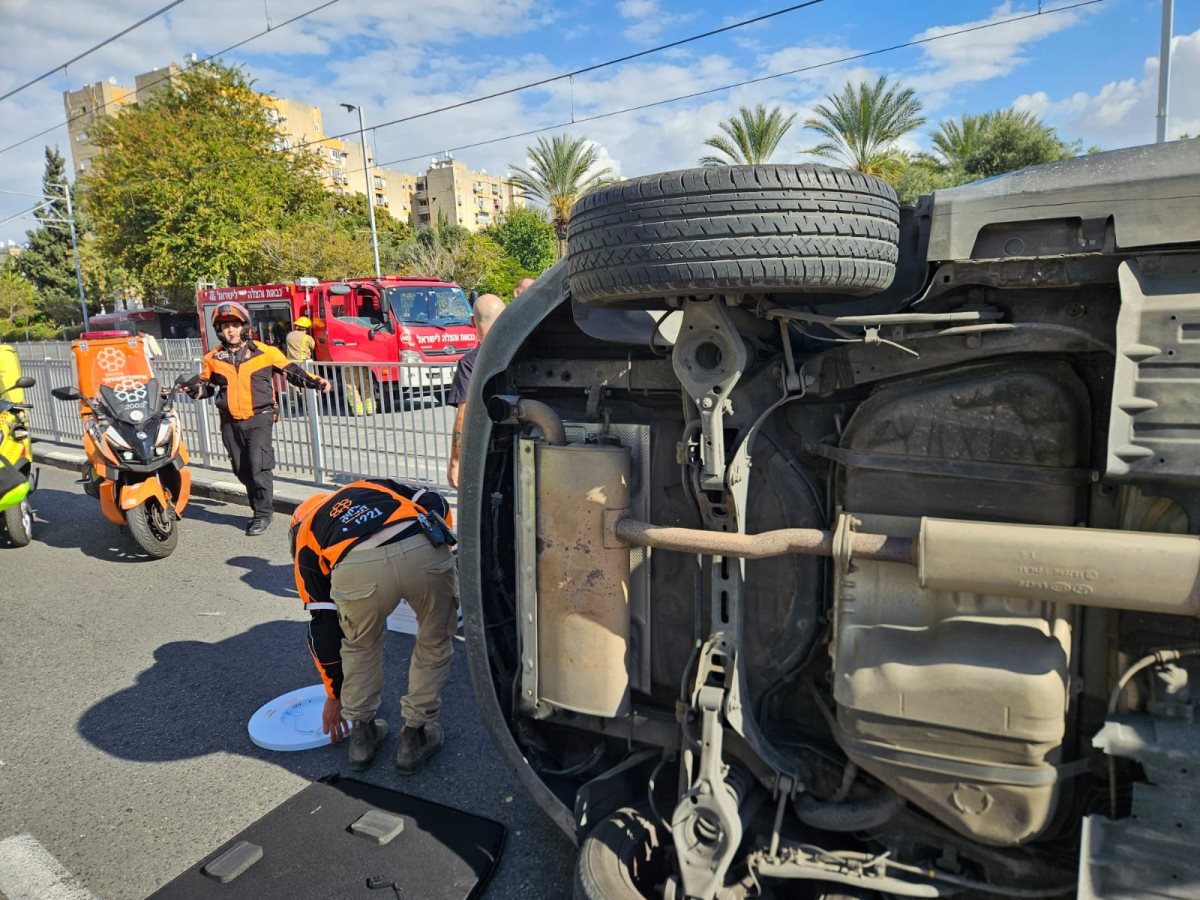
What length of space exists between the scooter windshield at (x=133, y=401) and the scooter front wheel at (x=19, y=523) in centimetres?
125

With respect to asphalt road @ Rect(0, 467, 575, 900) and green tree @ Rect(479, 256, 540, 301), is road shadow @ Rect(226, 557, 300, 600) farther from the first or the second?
green tree @ Rect(479, 256, 540, 301)

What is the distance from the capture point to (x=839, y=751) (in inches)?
87.0

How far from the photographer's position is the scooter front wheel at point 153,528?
6.28 metres

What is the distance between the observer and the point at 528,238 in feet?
169

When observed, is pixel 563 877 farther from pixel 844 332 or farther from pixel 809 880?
pixel 844 332

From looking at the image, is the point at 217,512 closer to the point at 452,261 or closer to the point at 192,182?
the point at 192,182

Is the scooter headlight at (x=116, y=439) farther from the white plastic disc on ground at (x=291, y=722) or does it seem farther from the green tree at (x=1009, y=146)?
the green tree at (x=1009, y=146)

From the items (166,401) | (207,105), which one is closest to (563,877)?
(166,401)

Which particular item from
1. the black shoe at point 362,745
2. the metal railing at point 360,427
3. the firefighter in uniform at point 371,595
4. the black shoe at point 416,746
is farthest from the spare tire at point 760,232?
the metal railing at point 360,427

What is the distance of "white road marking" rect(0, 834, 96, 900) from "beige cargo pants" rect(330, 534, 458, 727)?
3.41ft

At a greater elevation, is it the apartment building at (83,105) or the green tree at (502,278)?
the apartment building at (83,105)

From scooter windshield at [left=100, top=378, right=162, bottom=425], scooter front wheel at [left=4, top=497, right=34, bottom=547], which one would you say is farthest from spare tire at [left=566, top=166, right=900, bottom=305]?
scooter front wheel at [left=4, top=497, right=34, bottom=547]

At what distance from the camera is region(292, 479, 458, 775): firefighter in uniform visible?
124 inches

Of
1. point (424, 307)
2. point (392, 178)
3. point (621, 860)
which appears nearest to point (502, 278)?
point (424, 307)
